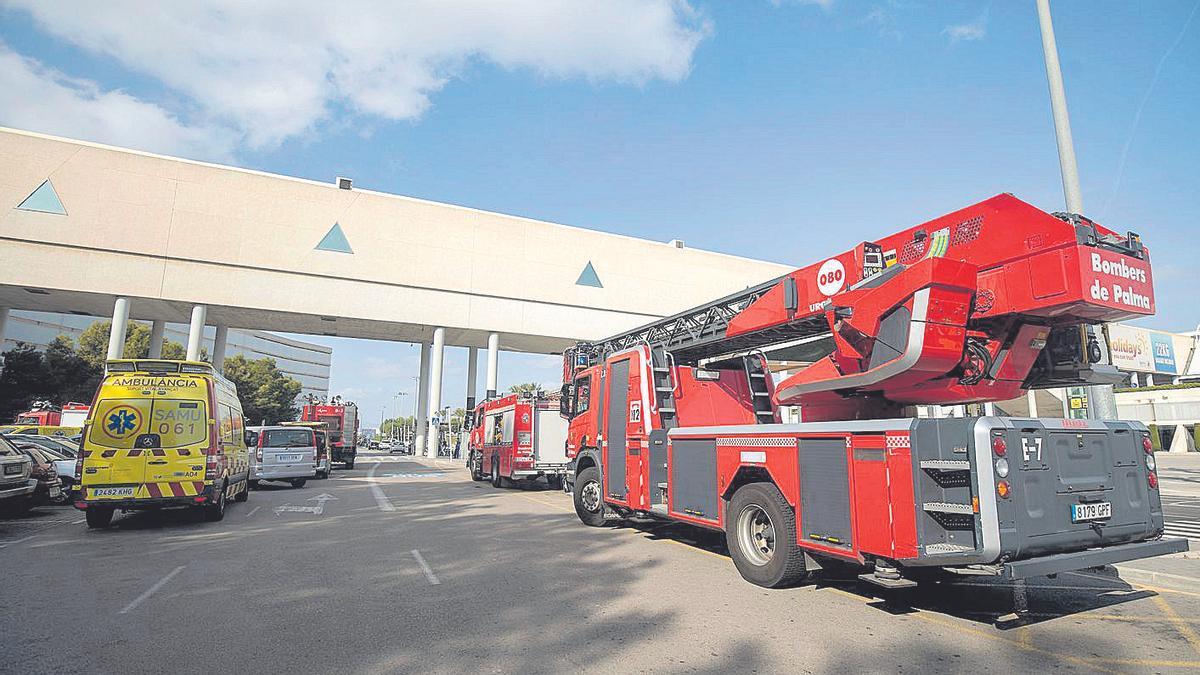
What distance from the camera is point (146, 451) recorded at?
10.5 m

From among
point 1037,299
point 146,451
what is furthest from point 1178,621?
point 146,451

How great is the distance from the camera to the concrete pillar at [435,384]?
145 ft

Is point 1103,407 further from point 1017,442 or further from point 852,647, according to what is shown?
point 852,647

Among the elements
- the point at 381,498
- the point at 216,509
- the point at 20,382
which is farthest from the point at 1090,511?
the point at 20,382

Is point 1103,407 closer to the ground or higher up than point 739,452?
higher up

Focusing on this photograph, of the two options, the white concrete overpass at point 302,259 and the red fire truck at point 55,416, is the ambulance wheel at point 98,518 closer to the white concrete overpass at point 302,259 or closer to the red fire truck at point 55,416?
the red fire truck at point 55,416

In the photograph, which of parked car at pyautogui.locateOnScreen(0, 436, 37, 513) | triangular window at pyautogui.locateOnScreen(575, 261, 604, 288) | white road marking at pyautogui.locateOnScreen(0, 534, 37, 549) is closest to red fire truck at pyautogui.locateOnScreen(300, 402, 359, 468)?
triangular window at pyautogui.locateOnScreen(575, 261, 604, 288)

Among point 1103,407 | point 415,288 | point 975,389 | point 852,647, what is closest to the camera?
point 852,647

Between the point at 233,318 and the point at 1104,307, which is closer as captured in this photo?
the point at 1104,307

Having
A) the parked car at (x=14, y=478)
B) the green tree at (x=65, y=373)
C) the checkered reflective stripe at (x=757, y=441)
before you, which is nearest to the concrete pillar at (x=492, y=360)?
the green tree at (x=65, y=373)

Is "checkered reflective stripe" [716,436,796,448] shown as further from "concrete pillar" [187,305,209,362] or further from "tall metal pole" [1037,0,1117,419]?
"concrete pillar" [187,305,209,362]

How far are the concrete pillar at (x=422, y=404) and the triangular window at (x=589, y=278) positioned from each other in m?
14.2

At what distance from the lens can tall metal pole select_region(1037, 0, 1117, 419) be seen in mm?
8969

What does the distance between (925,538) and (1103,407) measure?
19.8 ft
